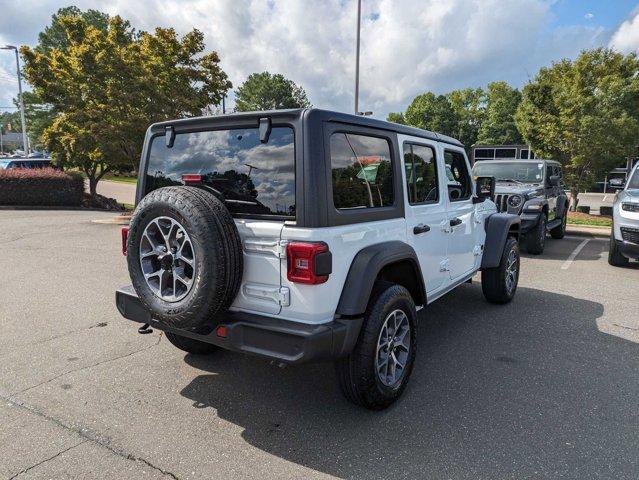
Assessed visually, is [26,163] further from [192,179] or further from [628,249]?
[628,249]

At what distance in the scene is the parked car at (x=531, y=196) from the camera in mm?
8555

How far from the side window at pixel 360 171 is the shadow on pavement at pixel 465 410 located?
1.45m

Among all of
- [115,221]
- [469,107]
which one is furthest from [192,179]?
[469,107]

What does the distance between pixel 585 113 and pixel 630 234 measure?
8538 millimetres

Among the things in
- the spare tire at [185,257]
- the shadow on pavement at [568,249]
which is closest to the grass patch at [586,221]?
the shadow on pavement at [568,249]

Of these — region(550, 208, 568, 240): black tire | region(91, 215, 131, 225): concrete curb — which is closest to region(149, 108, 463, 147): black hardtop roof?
region(550, 208, 568, 240): black tire

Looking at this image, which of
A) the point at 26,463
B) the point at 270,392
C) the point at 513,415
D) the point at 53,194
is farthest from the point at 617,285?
the point at 53,194

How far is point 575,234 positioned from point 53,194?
1719cm

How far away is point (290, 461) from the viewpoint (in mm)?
2605

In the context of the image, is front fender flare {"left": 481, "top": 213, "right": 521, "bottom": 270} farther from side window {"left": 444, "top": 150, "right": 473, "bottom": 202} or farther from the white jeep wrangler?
the white jeep wrangler

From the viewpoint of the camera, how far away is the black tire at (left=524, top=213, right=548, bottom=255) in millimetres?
8578

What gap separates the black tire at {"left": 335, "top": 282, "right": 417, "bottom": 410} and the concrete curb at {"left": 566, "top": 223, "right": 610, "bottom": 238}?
10511mm

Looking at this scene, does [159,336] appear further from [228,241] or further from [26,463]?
[228,241]

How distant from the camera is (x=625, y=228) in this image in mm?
7215
